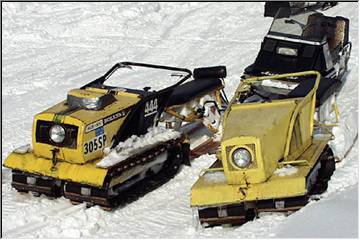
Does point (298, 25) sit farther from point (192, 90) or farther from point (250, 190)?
point (250, 190)

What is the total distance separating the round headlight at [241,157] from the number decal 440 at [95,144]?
1.99 meters

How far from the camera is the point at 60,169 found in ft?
30.9

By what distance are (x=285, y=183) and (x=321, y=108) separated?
3.07 meters

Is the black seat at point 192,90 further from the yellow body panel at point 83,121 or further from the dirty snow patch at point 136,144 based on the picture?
the yellow body panel at point 83,121

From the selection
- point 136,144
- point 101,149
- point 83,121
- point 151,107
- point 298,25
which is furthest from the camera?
point 298,25

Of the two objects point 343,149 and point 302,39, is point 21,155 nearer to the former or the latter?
point 343,149

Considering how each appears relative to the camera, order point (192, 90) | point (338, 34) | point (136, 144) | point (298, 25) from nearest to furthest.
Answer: point (136, 144) < point (192, 90) < point (298, 25) < point (338, 34)

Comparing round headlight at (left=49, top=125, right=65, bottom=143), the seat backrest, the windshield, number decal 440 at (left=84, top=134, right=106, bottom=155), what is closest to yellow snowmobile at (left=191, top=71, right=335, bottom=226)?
number decal 440 at (left=84, top=134, right=106, bottom=155)

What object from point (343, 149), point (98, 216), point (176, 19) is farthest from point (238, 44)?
point (98, 216)

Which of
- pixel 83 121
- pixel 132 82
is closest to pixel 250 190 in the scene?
pixel 83 121

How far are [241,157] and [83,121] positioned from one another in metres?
2.14

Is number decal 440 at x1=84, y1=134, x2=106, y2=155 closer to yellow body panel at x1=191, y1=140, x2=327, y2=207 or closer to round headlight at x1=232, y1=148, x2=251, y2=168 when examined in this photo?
yellow body panel at x1=191, y1=140, x2=327, y2=207

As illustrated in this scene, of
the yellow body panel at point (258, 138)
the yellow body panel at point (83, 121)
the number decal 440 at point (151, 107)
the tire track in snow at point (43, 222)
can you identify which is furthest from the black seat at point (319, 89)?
→ the tire track in snow at point (43, 222)

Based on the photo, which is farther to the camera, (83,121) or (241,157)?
(83,121)
